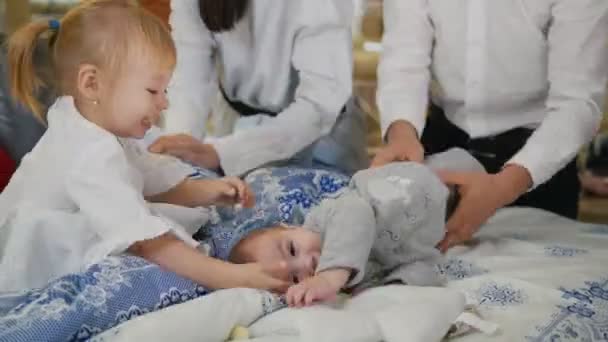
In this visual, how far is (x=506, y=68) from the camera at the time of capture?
1.17 meters

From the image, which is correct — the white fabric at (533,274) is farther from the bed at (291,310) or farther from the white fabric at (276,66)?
the white fabric at (276,66)

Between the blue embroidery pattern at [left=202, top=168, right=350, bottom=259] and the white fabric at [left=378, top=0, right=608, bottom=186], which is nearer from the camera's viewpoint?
the blue embroidery pattern at [left=202, top=168, right=350, bottom=259]

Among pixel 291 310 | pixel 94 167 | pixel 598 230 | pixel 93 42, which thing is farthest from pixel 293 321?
pixel 598 230

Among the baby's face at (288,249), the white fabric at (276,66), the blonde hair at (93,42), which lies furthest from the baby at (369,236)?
the white fabric at (276,66)

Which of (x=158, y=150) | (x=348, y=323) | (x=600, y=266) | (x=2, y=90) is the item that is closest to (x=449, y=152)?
(x=600, y=266)

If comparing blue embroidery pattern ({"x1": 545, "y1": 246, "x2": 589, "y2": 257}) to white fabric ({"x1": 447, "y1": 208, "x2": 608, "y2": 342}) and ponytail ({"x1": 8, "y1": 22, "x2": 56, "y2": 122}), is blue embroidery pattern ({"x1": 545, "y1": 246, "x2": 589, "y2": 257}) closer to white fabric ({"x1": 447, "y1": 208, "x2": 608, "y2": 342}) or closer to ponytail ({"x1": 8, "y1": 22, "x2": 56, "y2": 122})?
white fabric ({"x1": 447, "y1": 208, "x2": 608, "y2": 342})

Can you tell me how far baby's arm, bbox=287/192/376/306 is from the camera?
730 mm

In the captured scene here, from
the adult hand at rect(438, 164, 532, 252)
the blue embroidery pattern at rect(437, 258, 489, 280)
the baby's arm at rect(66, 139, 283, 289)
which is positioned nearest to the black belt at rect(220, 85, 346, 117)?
the adult hand at rect(438, 164, 532, 252)

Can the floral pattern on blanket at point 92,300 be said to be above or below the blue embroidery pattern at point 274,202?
above

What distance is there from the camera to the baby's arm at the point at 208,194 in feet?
3.04

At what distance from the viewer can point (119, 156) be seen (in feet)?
2.56

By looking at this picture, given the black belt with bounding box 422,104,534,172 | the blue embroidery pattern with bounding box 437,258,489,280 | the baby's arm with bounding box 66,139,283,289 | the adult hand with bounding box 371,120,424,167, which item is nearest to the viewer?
the baby's arm with bounding box 66,139,283,289

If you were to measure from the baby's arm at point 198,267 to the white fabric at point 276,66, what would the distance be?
1.44ft

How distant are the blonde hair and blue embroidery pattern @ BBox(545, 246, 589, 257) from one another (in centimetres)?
A: 50
